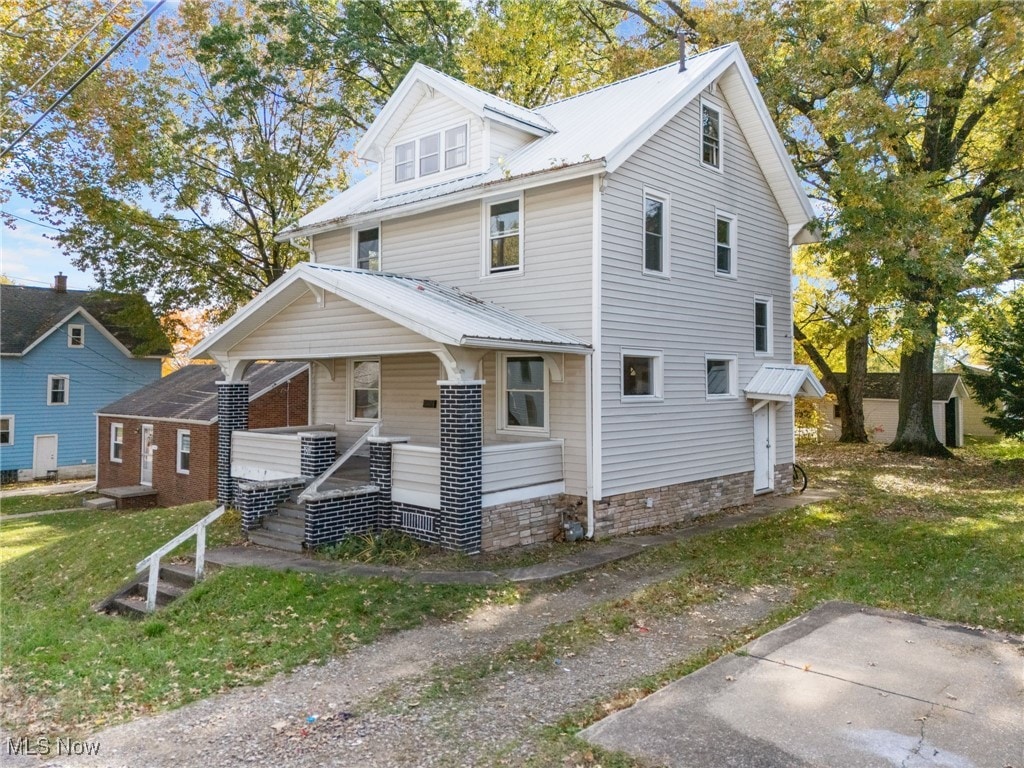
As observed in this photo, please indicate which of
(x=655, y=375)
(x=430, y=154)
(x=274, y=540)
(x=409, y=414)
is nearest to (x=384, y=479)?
(x=274, y=540)

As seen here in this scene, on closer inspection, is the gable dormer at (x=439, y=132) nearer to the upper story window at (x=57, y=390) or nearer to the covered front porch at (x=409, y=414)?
the covered front porch at (x=409, y=414)

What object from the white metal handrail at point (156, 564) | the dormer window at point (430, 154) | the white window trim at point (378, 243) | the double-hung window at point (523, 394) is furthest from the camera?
the white window trim at point (378, 243)

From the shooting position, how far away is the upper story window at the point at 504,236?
12.3 m

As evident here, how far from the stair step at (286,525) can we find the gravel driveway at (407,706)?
13.0 ft

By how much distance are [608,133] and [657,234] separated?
197cm

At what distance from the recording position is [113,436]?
24.1 m

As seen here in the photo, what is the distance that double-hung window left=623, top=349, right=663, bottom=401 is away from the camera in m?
11.9

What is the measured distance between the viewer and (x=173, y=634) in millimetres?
7496

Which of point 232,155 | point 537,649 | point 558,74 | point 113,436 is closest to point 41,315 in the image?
point 113,436

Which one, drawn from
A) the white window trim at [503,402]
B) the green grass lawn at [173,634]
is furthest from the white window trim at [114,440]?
the white window trim at [503,402]

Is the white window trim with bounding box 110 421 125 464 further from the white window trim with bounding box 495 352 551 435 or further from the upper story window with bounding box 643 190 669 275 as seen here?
the upper story window with bounding box 643 190 669 275

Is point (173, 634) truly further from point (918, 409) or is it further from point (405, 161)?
point (918, 409)

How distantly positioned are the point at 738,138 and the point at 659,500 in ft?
25.9

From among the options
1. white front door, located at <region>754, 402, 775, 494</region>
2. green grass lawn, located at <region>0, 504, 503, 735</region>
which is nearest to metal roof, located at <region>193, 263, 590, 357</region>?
green grass lawn, located at <region>0, 504, 503, 735</region>
